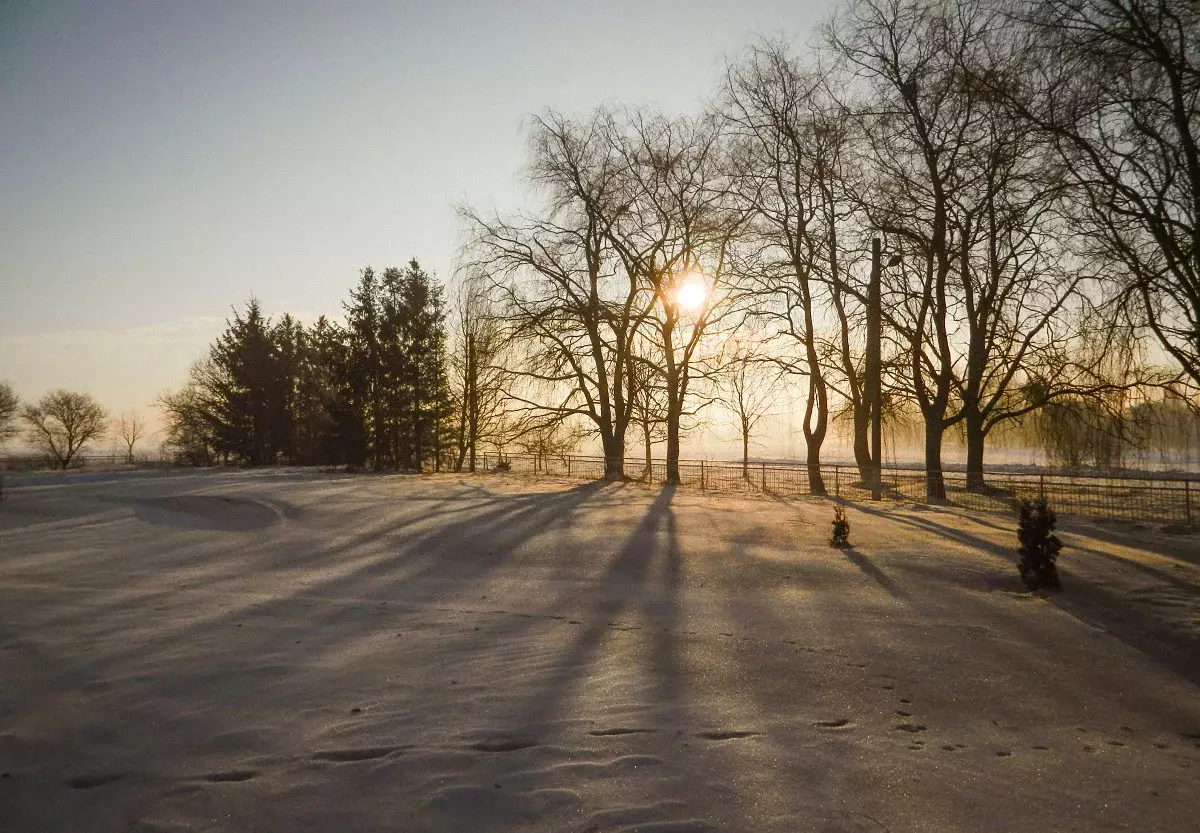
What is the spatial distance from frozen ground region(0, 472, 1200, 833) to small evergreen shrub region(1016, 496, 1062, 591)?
0.36 meters

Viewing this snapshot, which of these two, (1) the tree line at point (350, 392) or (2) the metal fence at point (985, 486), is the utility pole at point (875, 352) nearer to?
(2) the metal fence at point (985, 486)

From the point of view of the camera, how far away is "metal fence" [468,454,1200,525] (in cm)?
1820

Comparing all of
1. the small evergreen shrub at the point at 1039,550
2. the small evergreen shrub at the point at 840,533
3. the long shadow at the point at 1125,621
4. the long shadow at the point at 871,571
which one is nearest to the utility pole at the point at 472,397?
the small evergreen shrub at the point at 840,533

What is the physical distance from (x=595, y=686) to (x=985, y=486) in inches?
772

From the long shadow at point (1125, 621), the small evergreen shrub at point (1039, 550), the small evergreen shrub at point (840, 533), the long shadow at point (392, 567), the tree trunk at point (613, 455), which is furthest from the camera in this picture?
the tree trunk at point (613, 455)

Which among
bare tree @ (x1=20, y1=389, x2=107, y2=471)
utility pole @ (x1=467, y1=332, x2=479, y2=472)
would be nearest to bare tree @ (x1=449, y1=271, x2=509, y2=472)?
utility pole @ (x1=467, y1=332, x2=479, y2=472)

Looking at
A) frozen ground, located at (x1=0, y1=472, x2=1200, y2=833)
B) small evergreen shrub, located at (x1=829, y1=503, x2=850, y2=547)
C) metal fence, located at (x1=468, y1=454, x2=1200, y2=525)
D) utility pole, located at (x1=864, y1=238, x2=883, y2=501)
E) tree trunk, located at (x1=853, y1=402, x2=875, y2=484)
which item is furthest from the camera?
tree trunk, located at (x1=853, y1=402, x2=875, y2=484)

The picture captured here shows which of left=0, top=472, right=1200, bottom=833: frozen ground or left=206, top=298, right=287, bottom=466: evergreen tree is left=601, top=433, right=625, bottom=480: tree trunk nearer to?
left=0, top=472, right=1200, bottom=833: frozen ground

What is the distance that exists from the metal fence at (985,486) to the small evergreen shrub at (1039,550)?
8.81 metres

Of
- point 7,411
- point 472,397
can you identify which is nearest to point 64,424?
point 7,411

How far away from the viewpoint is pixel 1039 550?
10.0 m

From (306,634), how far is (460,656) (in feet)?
6.10

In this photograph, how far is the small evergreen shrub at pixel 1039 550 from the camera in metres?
9.95

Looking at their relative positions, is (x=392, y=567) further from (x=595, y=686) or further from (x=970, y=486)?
(x=970, y=486)
